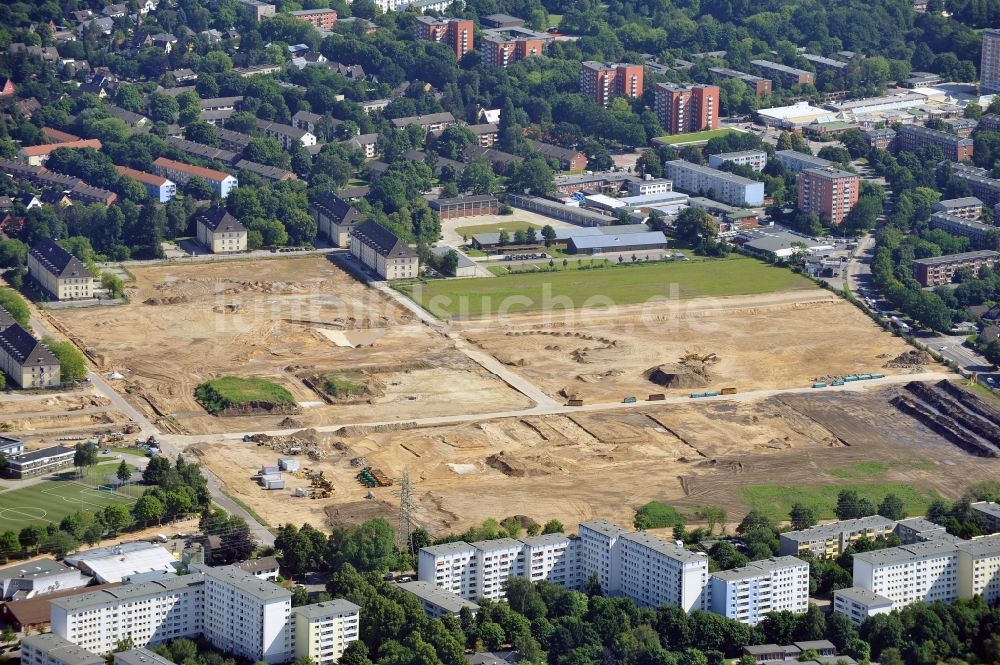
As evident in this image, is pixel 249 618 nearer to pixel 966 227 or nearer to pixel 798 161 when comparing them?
pixel 966 227

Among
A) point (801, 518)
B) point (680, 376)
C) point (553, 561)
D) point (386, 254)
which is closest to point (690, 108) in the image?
point (386, 254)

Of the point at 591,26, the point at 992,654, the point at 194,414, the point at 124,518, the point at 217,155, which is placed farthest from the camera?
the point at 591,26

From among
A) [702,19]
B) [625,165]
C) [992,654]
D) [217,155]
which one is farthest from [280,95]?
[992,654]

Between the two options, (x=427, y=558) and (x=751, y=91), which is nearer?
(x=427, y=558)

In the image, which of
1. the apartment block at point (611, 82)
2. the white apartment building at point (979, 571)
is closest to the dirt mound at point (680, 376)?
the white apartment building at point (979, 571)

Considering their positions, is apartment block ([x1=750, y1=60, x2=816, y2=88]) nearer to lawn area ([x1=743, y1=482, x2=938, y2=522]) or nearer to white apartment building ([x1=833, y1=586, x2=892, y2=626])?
lawn area ([x1=743, y1=482, x2=938, y2=522])

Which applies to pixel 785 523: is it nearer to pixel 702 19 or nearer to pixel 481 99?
pixel 481 99
